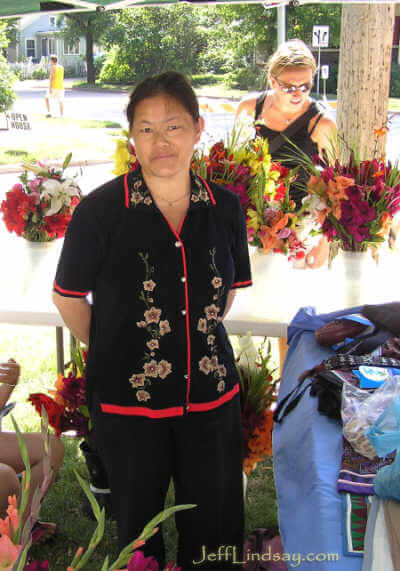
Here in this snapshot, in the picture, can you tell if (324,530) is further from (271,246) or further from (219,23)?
(219,23)

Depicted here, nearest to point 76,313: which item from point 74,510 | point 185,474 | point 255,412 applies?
point 185,474

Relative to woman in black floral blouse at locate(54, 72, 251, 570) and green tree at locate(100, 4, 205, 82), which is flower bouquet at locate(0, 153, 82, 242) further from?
green tree at locate(100, 4, 205, 82)

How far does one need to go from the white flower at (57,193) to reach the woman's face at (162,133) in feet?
3.20

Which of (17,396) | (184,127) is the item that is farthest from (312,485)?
(17,396)

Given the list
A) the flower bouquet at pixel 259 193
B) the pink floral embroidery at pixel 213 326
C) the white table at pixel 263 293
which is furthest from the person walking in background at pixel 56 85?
the pink floral embroidery at pixel 213 326

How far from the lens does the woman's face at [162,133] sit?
1.59 m

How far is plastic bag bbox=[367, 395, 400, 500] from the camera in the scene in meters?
1.33

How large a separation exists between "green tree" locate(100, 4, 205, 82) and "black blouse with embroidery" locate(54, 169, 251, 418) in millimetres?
6280

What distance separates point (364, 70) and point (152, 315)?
2.85 metres

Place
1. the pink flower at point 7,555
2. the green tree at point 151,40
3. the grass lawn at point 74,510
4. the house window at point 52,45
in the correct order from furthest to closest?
1. the house window at point 52,45
2. the green tree at point 151,40
3. the grass lawn at point 74,510
4. the pink flower at point 7,555

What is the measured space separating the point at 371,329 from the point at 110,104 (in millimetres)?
9827

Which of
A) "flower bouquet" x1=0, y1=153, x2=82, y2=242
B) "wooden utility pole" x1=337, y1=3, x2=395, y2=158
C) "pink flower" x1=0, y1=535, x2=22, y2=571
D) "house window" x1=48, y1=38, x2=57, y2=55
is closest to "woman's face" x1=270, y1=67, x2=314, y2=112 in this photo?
"flower bouquet" x1=0, y1=153, x2=82, y2=242

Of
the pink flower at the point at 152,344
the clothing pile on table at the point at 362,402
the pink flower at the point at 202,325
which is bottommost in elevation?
the clothing pile on table at the point at 362,402

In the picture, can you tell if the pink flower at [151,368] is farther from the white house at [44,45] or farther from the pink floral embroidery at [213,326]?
the white house at [44,45]
